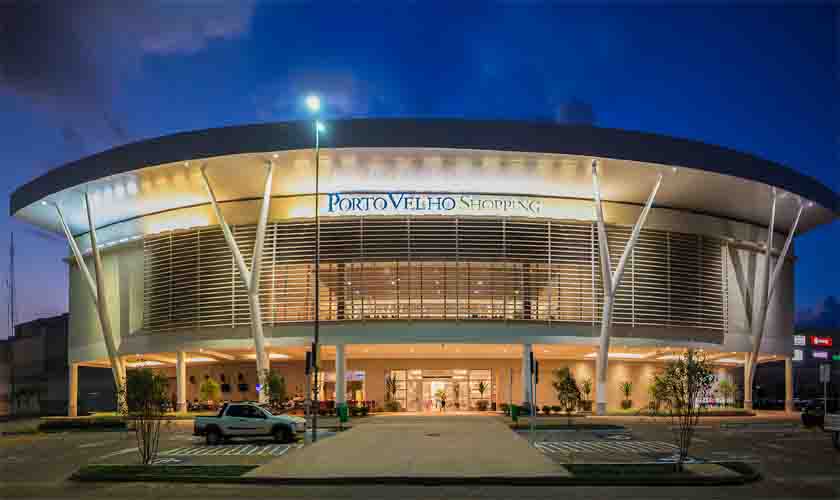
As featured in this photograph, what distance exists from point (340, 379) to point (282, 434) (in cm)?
1990

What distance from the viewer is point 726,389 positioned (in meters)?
65.5

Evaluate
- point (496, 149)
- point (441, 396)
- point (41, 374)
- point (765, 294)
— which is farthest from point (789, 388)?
point (41, 374)

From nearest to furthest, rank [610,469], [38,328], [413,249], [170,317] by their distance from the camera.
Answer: [610,469] → [413,249] → [170,317] → [38,328]

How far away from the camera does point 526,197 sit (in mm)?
53250

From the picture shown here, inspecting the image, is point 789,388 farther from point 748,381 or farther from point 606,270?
point 606,270

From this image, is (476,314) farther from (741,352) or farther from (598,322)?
(741,352)

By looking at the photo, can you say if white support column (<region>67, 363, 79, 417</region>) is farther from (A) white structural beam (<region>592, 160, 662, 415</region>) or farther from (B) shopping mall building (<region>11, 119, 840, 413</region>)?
(A) white structural beam (<region>592, 160, 662, 415</region>)

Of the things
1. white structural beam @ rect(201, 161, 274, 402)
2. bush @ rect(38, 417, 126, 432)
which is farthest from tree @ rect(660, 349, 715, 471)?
white structural beam @ rect(201, 161, 274, 402)

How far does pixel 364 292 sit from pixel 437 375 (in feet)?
41.9

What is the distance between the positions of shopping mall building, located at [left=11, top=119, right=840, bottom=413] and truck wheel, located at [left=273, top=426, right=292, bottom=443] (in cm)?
1851

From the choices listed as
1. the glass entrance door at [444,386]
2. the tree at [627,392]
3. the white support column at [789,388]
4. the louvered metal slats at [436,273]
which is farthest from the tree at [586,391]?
the white support column at [789,388]

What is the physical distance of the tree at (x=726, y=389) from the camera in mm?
65375

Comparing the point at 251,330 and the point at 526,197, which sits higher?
Result: the point at 526,197

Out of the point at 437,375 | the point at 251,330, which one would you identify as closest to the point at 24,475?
the point at 251,330
